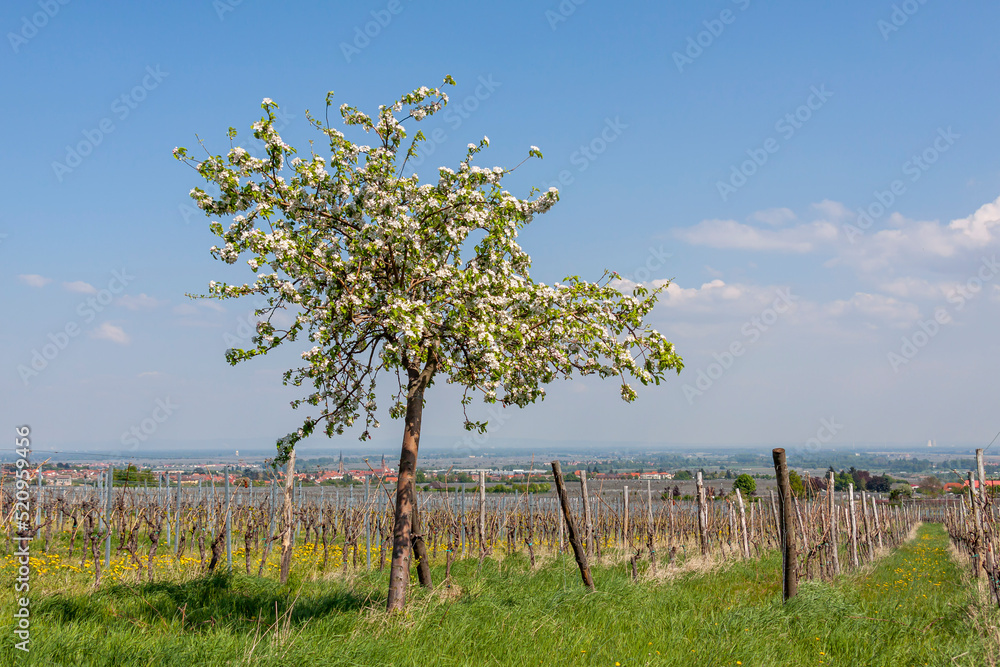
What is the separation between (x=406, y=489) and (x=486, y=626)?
6.07 feet

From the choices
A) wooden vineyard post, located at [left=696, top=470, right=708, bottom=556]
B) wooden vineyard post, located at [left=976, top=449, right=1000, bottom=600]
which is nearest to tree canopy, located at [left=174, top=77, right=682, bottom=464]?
wooden vineyard post, located at [left=976, top=449, right=1000, bottom=600]

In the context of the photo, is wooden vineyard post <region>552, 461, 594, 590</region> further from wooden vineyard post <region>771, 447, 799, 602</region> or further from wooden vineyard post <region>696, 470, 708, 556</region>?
wooden vineyard post <region>696, 470, 708, 556</region>

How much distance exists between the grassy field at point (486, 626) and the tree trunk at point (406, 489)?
12.2 inches

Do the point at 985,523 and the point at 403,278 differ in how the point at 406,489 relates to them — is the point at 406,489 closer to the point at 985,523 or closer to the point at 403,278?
the point at 403,278

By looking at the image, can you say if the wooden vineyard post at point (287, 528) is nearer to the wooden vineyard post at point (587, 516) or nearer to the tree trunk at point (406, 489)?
the tree trunk at point (406, 489)

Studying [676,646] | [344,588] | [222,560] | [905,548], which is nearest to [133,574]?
[222,560]

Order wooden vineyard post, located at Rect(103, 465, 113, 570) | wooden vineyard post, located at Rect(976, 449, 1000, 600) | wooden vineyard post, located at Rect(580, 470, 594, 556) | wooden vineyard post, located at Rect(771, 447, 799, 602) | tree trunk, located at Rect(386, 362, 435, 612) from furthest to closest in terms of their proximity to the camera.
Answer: wooden vineyard post, located at Rect(580, 470, 594, 556), wooden vineyard post, located at Rect(103, 465, 113, 570), wooden vineyard post, located at Rect(771, 447, 799, 602), wooden vineyard post, located at Rect(976, 449, 1000, 600), tree trunk, located at Rect(386, 362, 435, 612)

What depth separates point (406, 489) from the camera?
828 cm

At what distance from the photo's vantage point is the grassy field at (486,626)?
6.14m

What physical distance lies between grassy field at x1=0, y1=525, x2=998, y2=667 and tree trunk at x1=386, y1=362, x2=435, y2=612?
0.31 meters

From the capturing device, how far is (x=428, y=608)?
8055mm

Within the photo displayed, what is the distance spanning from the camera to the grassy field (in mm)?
6137

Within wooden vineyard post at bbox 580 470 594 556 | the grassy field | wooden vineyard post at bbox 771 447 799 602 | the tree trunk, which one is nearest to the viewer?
the grassy field

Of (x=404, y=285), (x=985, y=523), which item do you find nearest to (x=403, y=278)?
(x=404, y=285)
